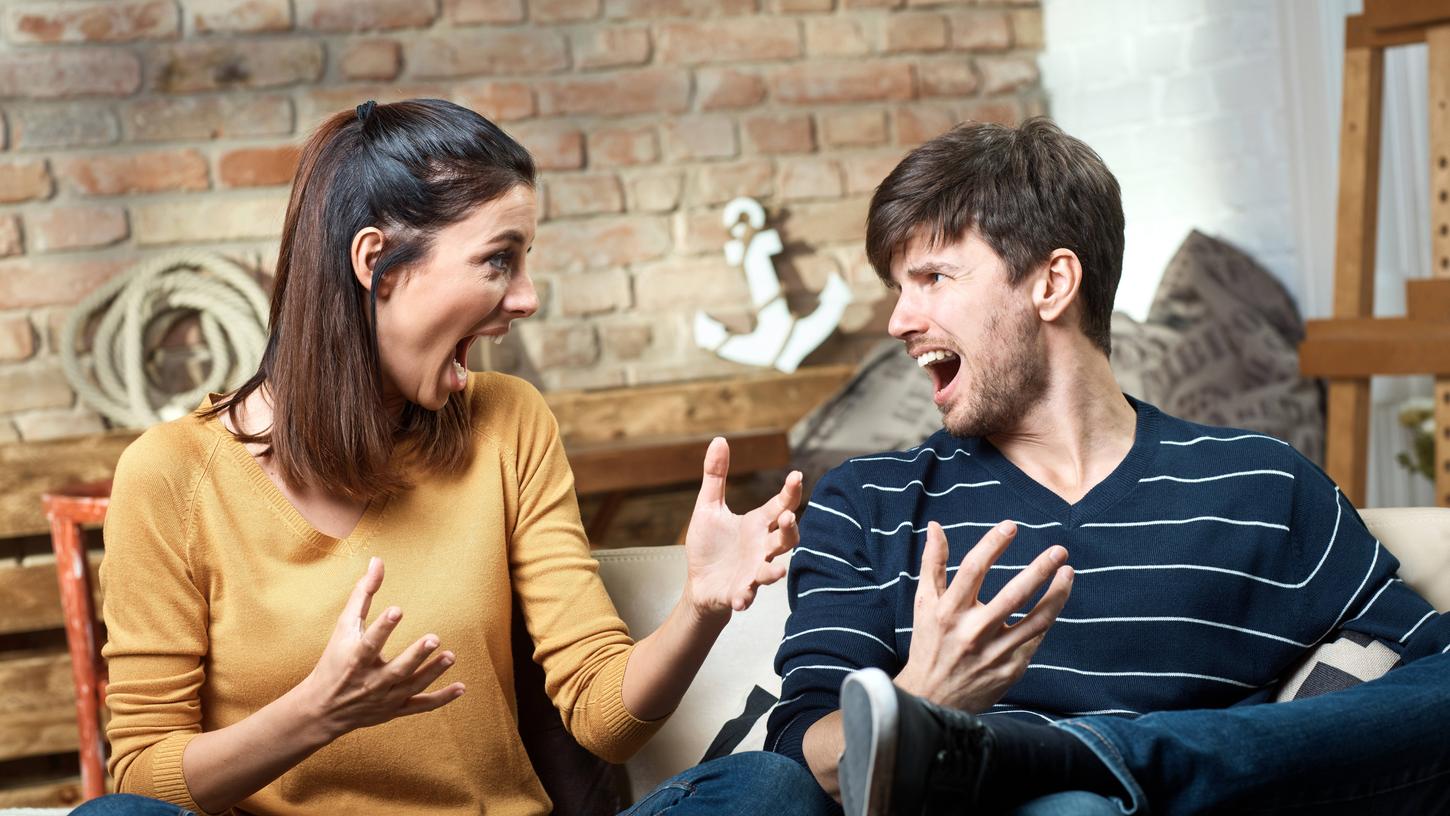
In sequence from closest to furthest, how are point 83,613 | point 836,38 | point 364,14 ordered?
point 83,613, point 364,14, point 836,38

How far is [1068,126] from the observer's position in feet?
11.6

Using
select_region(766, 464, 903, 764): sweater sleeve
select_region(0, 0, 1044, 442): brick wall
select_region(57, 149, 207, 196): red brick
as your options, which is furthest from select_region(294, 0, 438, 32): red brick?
select_region(766, 464, 903, 764): sweater sleeve

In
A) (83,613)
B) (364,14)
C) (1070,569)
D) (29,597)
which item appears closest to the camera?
(1070,569)

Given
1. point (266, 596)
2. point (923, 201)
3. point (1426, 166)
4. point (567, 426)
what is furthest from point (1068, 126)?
point (266, 596)

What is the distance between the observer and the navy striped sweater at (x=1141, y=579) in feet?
4.36

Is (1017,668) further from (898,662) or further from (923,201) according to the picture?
(923,201)

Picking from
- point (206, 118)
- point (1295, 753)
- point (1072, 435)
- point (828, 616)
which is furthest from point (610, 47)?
point (1295, 753)

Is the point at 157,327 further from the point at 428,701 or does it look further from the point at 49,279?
the point at 428,701

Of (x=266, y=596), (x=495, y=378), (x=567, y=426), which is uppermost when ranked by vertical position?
(x=495, y=378)

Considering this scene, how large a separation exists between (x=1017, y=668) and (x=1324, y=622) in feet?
1.28

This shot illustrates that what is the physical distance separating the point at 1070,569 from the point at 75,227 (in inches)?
96.8

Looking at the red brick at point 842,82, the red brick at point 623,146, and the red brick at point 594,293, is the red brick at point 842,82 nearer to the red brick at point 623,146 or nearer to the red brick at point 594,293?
the red brick at point 623,146

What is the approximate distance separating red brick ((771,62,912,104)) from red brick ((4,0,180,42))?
137 cm

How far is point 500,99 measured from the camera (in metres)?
3.16
